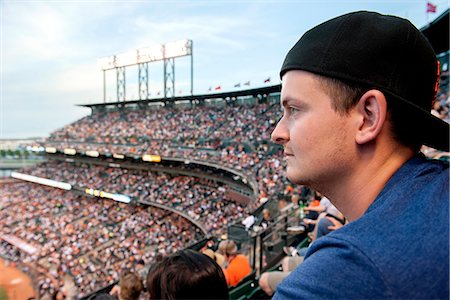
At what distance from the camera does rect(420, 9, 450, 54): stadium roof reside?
16739mm

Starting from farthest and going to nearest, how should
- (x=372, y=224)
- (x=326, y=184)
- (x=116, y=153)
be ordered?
(x=116, y=153), (x=326, y=184), (x=372, y=224)

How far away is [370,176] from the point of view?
101 centimetres

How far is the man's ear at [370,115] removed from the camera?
3.14 feet

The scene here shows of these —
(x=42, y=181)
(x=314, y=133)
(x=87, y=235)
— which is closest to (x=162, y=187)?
(x=87, y=235)

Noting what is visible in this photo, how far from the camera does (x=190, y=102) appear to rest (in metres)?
39.5

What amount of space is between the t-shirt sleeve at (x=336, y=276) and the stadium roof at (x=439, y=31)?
19193mm

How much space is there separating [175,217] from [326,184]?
26.3 m

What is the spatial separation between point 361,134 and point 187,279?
1371mm

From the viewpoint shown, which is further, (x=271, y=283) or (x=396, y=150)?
(x=271, y=283)

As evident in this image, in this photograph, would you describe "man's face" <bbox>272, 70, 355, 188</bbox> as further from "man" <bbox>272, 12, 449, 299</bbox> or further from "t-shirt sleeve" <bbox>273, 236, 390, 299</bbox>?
"t-shirt sleeve" <bbox>273, 236, 390, 299</bbox>

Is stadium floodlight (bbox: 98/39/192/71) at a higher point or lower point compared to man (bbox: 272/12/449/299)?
higher

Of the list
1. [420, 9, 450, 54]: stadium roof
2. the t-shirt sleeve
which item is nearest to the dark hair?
the t-shirt sleeve

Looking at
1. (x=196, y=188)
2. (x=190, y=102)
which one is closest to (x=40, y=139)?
(x=190, y=102)

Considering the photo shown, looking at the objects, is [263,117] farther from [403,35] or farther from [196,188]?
[403,35]
